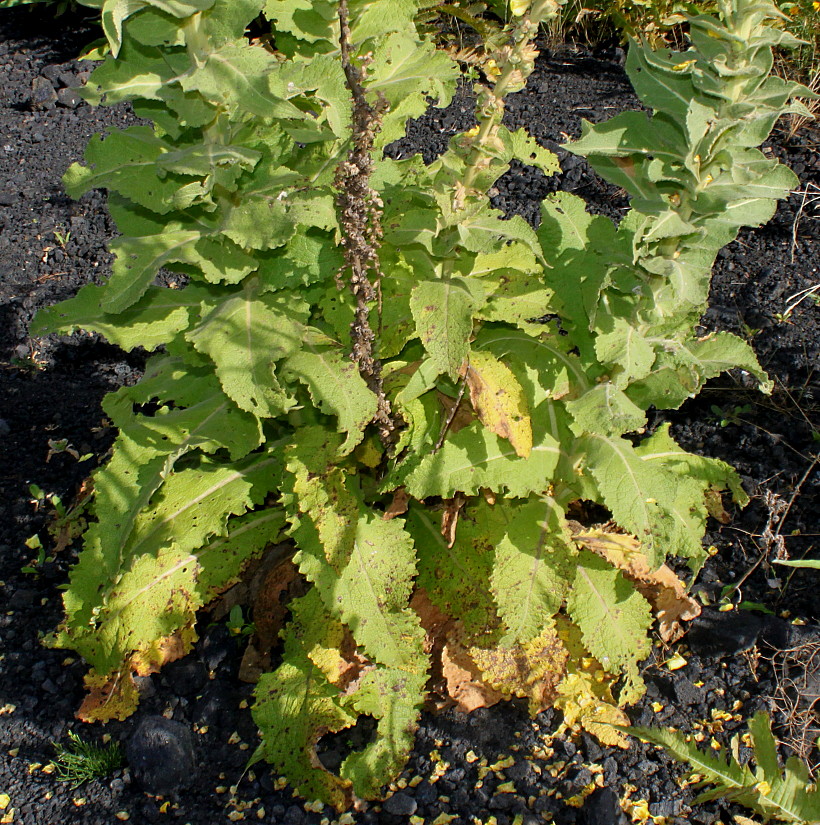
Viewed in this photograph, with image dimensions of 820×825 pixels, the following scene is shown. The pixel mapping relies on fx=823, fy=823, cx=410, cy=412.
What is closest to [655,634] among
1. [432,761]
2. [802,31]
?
[432,761]

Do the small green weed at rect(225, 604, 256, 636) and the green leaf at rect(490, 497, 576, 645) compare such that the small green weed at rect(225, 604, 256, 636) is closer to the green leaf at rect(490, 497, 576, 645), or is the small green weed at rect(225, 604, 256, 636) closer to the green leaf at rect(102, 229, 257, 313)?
the green leaf at rect(490, 497, 576, 645)

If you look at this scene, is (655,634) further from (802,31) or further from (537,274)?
(802,31)

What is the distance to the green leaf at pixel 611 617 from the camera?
267cm

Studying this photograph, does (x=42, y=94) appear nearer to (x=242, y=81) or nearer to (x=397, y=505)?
(x=242, y=81)

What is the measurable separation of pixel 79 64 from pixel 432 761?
572 cm

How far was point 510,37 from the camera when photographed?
1.90 m

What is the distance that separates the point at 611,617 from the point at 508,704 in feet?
1.54

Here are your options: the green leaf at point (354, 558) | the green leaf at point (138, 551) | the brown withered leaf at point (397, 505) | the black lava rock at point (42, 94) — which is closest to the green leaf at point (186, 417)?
the green leaf at point (138, 551)

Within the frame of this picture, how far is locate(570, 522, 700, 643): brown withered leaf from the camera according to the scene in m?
2.84

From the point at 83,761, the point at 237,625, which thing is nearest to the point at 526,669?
the point at 237,625

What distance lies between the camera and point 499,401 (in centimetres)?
238

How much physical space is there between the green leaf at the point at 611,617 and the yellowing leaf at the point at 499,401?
2.01 feet

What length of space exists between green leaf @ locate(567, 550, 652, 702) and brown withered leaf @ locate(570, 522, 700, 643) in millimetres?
51

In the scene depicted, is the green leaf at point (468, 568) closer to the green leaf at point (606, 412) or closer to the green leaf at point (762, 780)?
the green leaf at point (606, 412)
